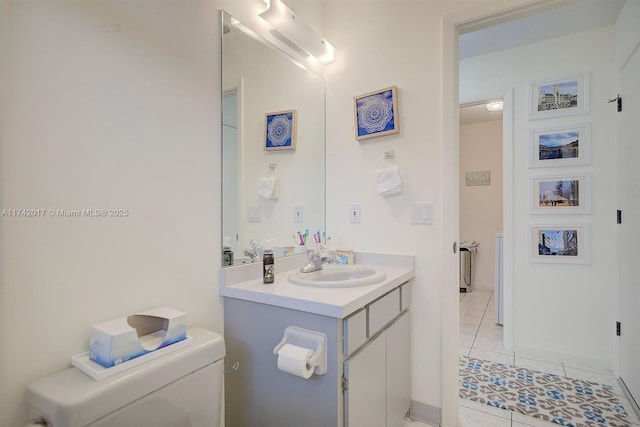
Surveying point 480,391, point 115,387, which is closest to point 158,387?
point 115,387

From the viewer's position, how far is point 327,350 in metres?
1.12

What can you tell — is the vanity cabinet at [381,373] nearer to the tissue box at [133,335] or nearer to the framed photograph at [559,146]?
the tissue box at [133,335]

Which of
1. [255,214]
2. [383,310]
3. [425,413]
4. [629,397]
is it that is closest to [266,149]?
[255,214]

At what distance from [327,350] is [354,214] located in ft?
3.34

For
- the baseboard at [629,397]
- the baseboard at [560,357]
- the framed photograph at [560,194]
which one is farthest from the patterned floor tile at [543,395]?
the framed photograph at [560,194]

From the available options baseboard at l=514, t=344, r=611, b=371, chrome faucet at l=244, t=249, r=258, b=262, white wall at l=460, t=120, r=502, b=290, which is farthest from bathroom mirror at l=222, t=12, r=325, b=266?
white wall at l=460, t=120, r=502, b=290

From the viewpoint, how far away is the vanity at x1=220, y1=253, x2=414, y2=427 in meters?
1.13

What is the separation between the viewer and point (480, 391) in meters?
2.03

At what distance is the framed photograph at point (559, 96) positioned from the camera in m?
2.40

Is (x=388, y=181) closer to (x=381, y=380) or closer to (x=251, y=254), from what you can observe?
(x=251, y=254)

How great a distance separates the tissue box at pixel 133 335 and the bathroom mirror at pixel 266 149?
382mm

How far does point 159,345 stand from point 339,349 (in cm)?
60

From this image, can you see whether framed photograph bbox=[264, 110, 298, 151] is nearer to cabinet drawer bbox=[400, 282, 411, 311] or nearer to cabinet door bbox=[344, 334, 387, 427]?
cabinet drawer bbox=[400, 282, 411, 311]

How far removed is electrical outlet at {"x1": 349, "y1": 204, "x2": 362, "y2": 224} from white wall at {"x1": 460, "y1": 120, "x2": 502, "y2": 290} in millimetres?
3640
